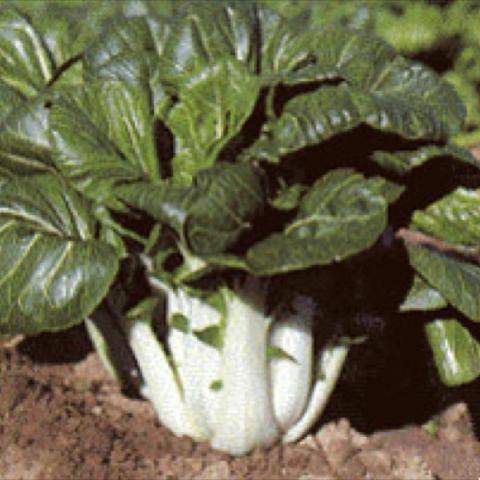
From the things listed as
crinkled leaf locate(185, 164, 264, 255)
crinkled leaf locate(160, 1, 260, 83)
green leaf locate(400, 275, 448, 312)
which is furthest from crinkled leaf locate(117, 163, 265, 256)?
green leaf locate(400, 275, 448, 312)

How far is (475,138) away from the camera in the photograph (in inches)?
338

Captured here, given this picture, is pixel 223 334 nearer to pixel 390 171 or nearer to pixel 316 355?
pixel 316 355

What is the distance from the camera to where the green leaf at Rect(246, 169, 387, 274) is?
10.7 feet

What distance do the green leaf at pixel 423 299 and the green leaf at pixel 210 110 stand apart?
1090 mm

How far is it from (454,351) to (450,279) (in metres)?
0.52

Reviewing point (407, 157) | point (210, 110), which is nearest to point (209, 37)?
point (210, 110)

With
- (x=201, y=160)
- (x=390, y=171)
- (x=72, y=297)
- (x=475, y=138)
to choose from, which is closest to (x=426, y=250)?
(x=390, y=171)

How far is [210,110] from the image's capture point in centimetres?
373

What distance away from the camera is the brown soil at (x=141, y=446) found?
4137mm

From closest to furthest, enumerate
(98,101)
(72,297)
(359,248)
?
1. (359,248)
2. (72,297)
3. (98,101)

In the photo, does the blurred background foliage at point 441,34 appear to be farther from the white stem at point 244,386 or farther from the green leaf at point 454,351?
the white stem at point 244,386

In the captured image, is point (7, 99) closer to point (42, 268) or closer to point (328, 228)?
point (42, 268)

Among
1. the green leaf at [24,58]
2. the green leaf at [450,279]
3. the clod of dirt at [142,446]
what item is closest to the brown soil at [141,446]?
the clod of dirt at [142,446]

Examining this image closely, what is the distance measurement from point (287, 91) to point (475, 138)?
17.3ft
